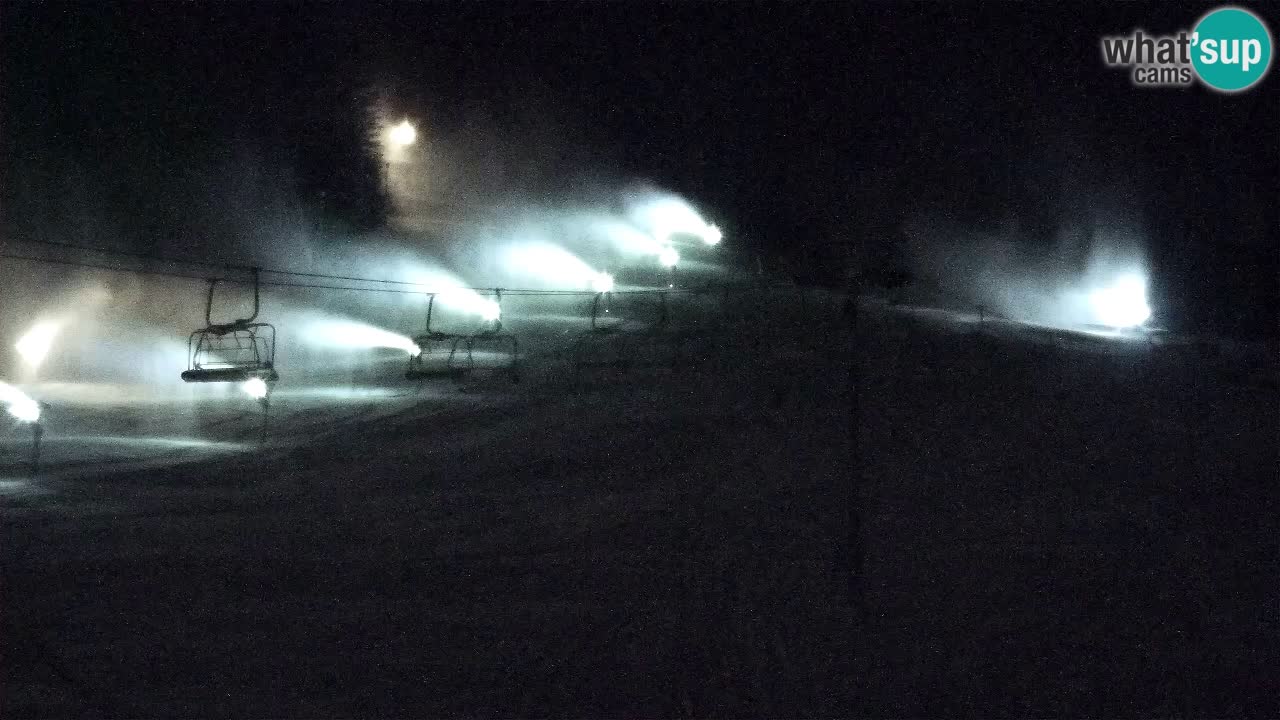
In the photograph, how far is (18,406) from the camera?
77.4 feet

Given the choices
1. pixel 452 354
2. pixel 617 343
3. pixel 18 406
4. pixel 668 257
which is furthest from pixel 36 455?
pixel 668 257

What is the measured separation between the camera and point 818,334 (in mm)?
31859

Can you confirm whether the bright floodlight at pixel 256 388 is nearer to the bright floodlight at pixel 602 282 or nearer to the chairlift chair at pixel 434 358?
the chairlift chair at pixel 434 358

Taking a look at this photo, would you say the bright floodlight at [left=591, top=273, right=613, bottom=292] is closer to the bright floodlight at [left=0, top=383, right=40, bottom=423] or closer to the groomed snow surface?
the groomed snow surface

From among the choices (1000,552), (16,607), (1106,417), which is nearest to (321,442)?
(16,607)

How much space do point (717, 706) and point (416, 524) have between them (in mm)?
8025

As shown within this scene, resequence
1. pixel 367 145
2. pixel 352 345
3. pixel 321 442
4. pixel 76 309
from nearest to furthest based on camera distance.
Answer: pixel 321 442
pixel 76 309
pixel 352 345
pixel 367 145

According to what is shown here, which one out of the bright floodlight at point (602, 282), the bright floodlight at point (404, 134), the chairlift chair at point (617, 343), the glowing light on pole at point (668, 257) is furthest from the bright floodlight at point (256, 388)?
the glowing light on pole at point (668, 257)

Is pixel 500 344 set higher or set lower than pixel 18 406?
higher

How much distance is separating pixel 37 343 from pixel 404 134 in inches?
861

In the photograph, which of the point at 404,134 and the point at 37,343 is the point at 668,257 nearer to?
the point at 404,134

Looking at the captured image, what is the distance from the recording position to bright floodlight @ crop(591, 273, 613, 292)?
43500mm

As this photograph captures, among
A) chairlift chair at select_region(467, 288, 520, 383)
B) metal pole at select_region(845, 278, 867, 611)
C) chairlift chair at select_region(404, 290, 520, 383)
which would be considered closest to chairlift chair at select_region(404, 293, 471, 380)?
chairlift chair at select_region(404, 290, 520, 383)

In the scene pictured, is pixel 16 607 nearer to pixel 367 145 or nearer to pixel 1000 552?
pixel 1000 552
